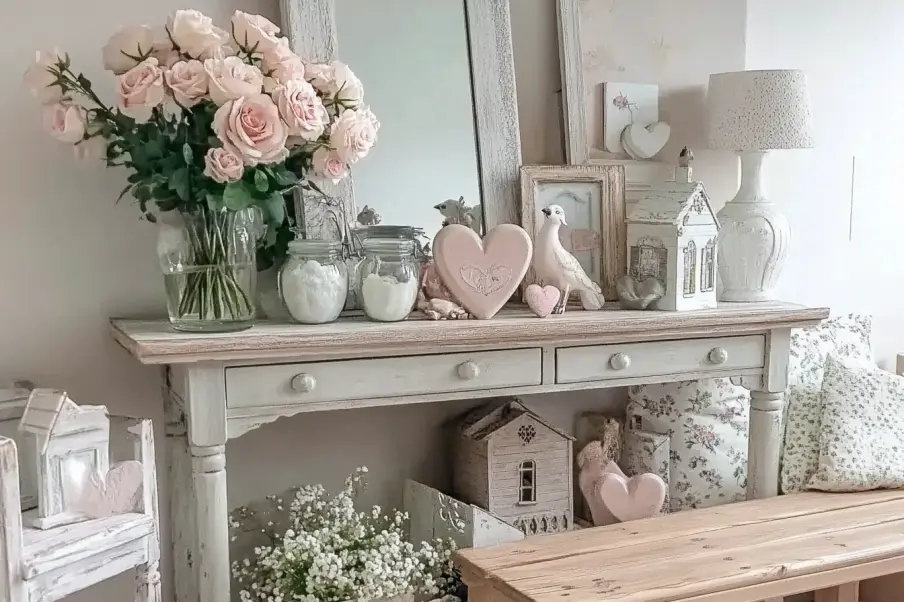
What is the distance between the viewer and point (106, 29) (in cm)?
185

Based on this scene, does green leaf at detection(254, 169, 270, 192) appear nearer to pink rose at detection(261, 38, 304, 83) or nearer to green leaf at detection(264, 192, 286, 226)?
green leaf at detection(264, 192, 286, 226)

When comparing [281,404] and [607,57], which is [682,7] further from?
[281,404]

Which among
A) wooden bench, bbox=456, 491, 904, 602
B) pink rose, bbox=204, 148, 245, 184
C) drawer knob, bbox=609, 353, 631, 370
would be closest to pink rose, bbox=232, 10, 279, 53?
pink rose, bbox=204, 148, 245, 184

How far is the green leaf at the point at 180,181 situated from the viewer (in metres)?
1.62

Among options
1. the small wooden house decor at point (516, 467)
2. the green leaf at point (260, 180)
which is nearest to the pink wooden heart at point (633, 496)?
the small wooden house decor at point (516, 467)

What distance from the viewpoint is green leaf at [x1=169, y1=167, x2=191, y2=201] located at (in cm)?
162

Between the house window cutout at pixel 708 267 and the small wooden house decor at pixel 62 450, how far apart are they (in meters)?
1.33

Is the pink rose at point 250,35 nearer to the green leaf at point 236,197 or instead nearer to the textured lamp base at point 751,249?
the green leaf at point 236,197

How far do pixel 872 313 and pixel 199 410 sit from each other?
2206mm

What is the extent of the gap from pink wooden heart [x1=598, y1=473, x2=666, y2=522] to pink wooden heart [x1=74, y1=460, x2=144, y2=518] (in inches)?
44.2

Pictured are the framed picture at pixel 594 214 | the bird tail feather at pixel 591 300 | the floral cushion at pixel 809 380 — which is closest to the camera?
the bird tail feather at pixel 591 300

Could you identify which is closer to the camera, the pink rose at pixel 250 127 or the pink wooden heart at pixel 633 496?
the pink rose at pixel 250 127

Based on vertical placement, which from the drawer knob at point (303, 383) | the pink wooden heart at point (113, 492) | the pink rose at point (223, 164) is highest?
the pink rose at point (223, 164)

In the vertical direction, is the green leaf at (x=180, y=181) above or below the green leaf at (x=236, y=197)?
above
